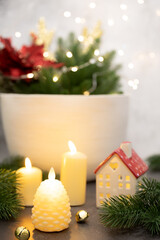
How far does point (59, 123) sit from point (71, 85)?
0.24 metres

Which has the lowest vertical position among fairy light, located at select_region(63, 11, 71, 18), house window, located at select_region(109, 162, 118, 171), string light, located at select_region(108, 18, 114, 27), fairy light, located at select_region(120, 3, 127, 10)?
house window, located at select_region(109, 162, 118, 171)

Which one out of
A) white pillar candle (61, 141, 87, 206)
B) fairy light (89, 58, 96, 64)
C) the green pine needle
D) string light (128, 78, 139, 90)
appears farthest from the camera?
string light (128, 78, 139, 90)

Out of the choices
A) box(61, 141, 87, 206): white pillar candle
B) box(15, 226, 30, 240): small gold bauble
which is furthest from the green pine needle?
box(15, 226, 30, 240): small gold bauble

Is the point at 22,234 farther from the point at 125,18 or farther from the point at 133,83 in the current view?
the point at 125,18

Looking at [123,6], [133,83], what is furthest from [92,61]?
[123,6]

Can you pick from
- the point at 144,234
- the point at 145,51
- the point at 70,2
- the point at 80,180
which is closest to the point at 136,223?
Result: the point at 144,234

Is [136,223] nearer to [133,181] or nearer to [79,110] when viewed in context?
[133,181]

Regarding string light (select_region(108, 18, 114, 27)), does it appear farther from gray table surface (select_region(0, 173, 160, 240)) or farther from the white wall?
gray table surface (select_region(0, 173, 160, 240))

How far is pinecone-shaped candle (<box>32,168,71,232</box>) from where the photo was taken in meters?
0.77

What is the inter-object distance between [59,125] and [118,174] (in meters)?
0.29

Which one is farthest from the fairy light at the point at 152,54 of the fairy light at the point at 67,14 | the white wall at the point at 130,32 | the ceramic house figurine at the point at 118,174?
the ceramic house figurine at the point at 118,174

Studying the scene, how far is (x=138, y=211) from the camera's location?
2.58 feet

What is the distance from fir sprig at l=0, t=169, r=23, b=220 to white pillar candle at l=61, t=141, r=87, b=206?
0.44 ft

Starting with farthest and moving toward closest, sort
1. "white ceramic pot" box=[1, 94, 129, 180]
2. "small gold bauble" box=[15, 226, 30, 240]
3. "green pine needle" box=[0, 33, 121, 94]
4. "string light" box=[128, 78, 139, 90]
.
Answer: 1. "string light" box=[128, 78, 139, 90]
2. "green pine needle" box=[0, 33, 121, 94]
3. "white ceramic pot" box=[1, 94, 129, 180]
4. "small gold bauble" box=[15, 226, 30, 240]
